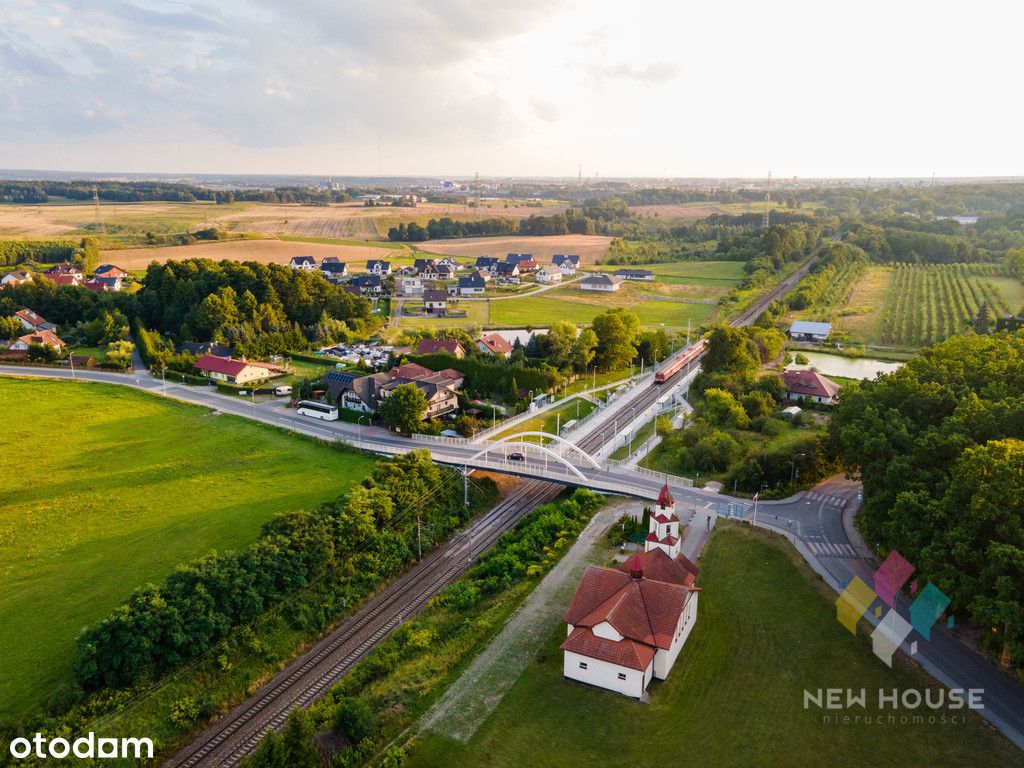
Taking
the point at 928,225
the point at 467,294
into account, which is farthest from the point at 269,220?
the point at 928,225

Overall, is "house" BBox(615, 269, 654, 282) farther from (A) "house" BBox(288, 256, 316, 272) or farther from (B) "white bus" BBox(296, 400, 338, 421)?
(B) "white bus" BBox(296, 400, 338, 421)

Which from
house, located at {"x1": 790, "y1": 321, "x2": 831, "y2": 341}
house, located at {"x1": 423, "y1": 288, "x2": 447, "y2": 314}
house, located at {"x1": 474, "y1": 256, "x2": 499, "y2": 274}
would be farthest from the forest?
house, located at {"x1": 474, "y1": 256, "x2": 499, "y2": 274}

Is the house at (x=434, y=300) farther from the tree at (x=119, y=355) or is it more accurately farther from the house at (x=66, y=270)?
the house at (x=66, y=270)

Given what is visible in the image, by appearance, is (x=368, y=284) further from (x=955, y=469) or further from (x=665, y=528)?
(x=955, y=469)

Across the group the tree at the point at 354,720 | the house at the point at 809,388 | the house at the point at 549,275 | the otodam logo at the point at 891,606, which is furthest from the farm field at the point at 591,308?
the tree at the point at 354,720

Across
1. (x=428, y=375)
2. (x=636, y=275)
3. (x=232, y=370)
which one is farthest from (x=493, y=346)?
(x=636, y=275)
